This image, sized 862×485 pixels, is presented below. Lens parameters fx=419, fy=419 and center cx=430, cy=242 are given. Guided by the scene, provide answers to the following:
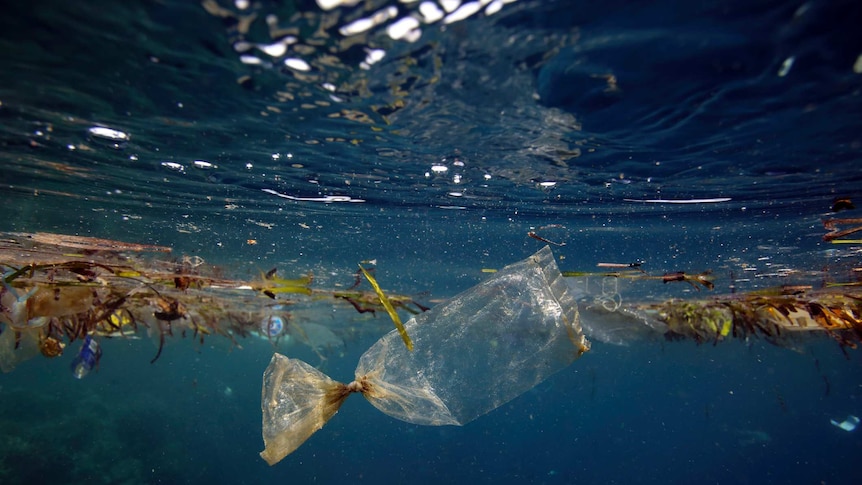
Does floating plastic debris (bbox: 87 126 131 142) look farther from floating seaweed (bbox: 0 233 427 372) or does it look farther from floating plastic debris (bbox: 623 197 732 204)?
floating plastic debris (bbox: 623 197 732 204)

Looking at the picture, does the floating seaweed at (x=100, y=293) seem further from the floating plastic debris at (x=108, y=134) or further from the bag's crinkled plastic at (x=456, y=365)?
the floating plastic debris at (x=108, y=134)

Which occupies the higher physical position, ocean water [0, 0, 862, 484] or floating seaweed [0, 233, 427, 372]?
ocean water [0, 0, 862, 484]

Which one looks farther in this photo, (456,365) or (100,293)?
(100,293)

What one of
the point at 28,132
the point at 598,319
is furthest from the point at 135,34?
the point at 598,319

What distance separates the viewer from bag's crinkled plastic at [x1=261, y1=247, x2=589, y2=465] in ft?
14.2

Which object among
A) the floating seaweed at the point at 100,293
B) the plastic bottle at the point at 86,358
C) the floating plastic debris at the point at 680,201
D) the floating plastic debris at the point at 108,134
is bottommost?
the plastic bottle at the point at 86,358

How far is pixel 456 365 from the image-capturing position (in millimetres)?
4410

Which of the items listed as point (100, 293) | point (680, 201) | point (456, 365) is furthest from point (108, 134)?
point (680, 201)

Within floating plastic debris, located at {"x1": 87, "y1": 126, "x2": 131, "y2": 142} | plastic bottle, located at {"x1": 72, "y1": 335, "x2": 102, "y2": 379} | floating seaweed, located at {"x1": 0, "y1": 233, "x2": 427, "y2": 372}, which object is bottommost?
plastic bottle, located at {"x1": 72, "y1": 335, "x2": 102, "y2": 379}

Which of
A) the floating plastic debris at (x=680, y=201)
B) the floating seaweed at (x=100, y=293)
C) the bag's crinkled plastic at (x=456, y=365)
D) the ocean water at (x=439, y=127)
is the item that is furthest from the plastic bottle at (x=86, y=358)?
the floating plastic debris at (x=680, y=201)

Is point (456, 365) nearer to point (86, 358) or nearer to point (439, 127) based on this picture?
point (439, 127)

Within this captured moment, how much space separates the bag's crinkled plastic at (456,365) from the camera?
4.32 m

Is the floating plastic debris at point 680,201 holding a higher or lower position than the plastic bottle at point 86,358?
higher

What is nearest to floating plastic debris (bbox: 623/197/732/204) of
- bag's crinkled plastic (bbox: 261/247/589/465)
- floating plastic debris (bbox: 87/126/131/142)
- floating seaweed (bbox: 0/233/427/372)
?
floating seaweed (bbox: 0/233/427/372)
